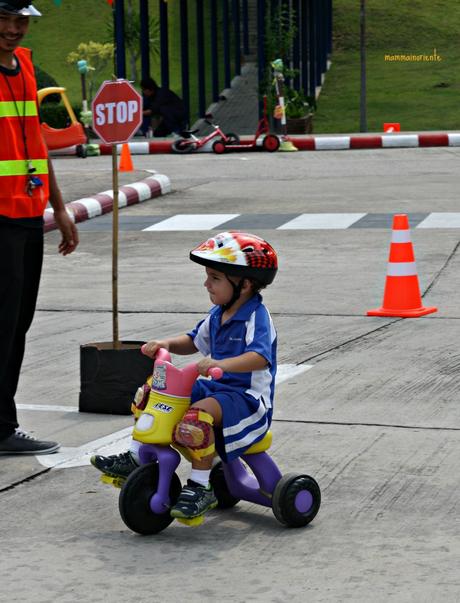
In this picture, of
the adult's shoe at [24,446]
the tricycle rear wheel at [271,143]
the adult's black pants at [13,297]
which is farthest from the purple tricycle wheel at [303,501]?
the tricycle rear wheel at [271,143]

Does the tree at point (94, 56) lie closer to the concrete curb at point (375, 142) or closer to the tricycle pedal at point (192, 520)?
the concrete curb at point (375, 142)

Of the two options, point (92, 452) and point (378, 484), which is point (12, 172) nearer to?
point (92, 452)

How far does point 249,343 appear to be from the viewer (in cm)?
489

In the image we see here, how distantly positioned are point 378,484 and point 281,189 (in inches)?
509

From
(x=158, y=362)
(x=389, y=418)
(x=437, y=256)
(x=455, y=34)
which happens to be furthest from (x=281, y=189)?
(x=455, y=34)

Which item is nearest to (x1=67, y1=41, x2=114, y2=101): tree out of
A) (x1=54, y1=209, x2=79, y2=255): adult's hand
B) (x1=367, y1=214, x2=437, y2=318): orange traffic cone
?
(x1=367, y1=214, x2=437, y2=318): orange traffic cone

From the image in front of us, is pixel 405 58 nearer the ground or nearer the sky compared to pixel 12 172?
nearer the ground

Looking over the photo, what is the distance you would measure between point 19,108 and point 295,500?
2137 millimetres

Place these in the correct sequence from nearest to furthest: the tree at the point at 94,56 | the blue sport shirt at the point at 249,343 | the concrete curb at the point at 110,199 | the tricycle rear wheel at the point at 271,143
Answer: the blue sport shirt at the point at 249,343
the concrete curb at the point at 110,199
the tricycle rear wheel at the point at 271,143
the tree at the point at 94,56

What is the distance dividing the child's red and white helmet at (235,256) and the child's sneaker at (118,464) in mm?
726

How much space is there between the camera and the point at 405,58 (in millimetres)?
51750

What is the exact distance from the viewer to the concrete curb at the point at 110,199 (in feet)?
50.2

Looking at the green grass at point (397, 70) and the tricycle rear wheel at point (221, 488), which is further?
the green grass at point (397, 70)

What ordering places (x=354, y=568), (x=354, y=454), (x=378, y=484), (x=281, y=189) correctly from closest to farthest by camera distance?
(x=354, y=568)
(x=378, y=484)
(x=354, y=454)
(x=281, y=189)
